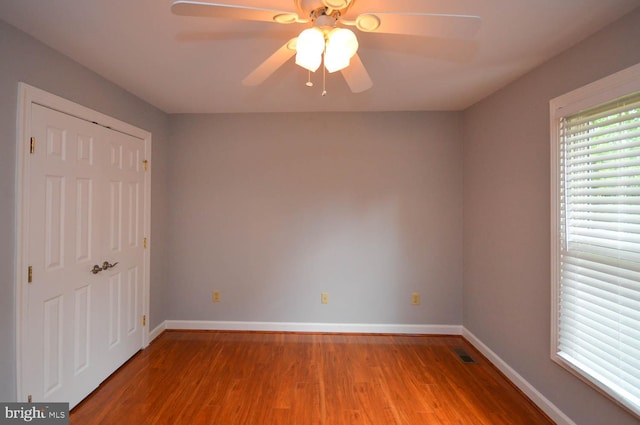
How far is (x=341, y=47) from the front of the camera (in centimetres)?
115

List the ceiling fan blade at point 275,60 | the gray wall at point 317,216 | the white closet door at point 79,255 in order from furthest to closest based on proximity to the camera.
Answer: the gray wall at point 317,216
the white closet door at point 79,255
the ceiling fan blade at point 275,60

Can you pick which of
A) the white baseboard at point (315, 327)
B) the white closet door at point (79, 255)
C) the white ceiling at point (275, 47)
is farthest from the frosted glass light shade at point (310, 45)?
the white baseboard at point (315, 327)

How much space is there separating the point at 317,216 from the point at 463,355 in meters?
1.97

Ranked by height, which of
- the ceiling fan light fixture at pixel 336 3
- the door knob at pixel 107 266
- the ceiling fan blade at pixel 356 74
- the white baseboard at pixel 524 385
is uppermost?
the ceiling fan light fixture at pixel 336 3

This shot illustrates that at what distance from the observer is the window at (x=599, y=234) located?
1.46m

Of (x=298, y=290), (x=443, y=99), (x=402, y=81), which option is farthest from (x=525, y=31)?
(x=298, y=290)

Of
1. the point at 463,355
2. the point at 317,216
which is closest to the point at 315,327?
the point at 317,216

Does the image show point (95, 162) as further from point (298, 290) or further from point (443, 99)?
point (443, 99)

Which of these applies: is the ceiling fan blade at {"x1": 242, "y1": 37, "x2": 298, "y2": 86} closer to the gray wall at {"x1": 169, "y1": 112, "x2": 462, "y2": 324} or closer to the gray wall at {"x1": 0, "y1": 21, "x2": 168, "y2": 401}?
the gray wall at {"x1": 0, "y1": 21, "x2": 168, "y2": 401}

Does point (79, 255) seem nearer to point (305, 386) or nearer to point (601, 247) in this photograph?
point (305, 386)

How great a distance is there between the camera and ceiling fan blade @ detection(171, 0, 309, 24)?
0.98 meters

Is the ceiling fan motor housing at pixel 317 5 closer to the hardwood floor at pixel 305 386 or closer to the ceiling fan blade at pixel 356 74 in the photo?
the ceiling fan blade at pixel 356 74

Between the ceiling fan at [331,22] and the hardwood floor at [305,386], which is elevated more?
the ceiling fan at [331,22]

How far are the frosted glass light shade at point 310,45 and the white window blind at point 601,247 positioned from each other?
162cm
